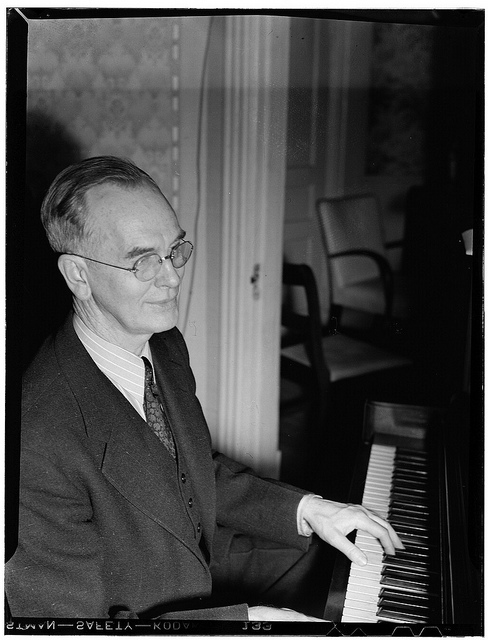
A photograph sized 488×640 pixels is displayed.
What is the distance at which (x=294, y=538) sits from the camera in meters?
1.62

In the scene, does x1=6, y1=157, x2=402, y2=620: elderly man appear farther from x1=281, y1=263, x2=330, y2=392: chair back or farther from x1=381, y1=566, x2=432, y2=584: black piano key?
x1=281, y1=263, x2=330, y2=392: chair back

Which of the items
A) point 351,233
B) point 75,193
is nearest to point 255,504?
point 75,193

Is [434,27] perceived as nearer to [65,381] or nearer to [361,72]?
[361,72]

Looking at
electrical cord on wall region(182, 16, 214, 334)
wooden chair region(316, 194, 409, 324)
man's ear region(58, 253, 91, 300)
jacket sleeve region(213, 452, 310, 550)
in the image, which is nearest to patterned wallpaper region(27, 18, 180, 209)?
electrical cord on wall region(182, 16, 214, 334)

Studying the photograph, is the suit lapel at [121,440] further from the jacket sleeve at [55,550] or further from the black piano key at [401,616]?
the black piano key at [401,616]

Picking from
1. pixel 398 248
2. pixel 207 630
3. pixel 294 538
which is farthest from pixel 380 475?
pixel 398 248

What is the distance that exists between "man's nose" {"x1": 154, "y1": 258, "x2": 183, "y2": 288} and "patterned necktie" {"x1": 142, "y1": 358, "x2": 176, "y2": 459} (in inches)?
7.1

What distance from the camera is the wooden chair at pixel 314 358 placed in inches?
98.0

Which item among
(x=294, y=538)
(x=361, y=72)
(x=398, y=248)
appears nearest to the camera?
(x=294, y=538)

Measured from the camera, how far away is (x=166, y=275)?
54.7 inches

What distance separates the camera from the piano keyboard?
135cm

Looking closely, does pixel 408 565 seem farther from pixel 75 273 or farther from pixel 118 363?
pixel 75 273

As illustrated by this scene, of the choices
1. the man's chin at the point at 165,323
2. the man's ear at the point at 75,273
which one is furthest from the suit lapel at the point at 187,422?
the man's ear at the point at 75,273

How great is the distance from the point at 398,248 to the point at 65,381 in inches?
87.6
